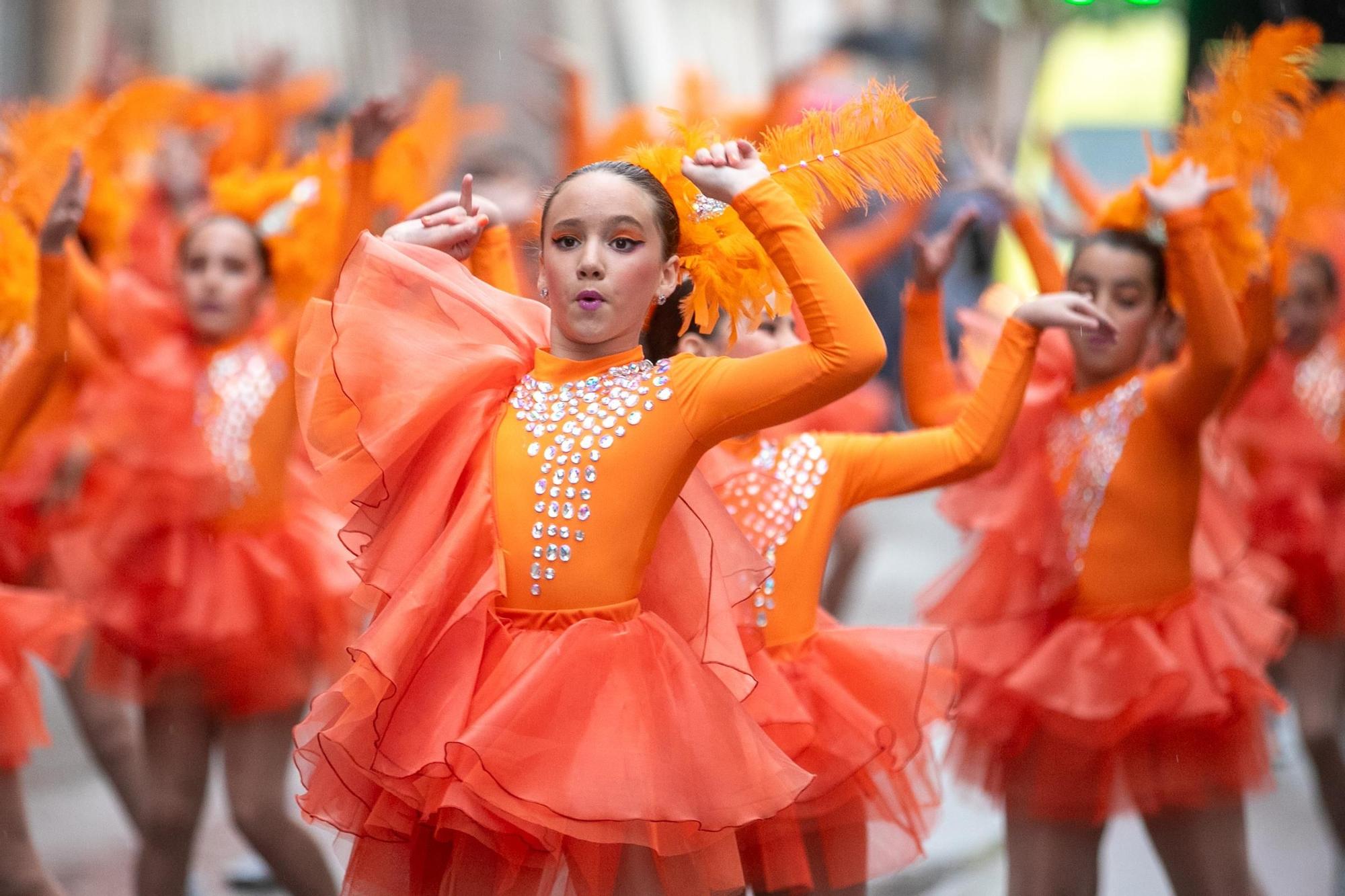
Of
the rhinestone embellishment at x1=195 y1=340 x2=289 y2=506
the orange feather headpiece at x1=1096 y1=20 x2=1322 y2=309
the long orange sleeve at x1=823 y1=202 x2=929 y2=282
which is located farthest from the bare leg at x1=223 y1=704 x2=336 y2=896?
the long orange sleeve at x1=823 y1=202 x2=929 y2=282

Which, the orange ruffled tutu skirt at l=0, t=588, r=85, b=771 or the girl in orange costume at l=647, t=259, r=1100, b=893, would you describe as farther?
the orange ruffled tutu skirt at l=0, t=588, r=85, b=771

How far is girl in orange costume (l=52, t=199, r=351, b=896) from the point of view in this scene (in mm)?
4148

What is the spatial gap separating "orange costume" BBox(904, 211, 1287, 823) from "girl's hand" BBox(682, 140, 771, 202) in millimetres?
1367

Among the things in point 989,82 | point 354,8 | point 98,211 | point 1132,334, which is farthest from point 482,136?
point 1132,334

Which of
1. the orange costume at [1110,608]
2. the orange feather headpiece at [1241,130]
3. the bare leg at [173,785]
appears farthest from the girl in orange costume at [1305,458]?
the bare leg at [173,785]

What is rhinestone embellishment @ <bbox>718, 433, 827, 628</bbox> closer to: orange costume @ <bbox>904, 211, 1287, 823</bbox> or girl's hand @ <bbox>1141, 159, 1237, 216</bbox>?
orange costume @ <bbox>904, 211, 1287, 823</bbox>

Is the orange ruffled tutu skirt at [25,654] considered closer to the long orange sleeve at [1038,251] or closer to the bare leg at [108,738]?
the bare leg at [108,738]

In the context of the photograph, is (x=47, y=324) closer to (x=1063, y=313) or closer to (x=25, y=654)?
(x=25, y=654)

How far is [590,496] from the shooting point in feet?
9.06

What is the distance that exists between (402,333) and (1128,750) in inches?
81.2

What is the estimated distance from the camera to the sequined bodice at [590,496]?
9.03 ft

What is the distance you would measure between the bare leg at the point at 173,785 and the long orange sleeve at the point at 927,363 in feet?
6.80

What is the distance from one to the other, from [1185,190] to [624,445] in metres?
1.71

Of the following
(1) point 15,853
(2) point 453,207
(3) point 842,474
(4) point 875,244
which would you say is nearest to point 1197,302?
(3) point 842,474
